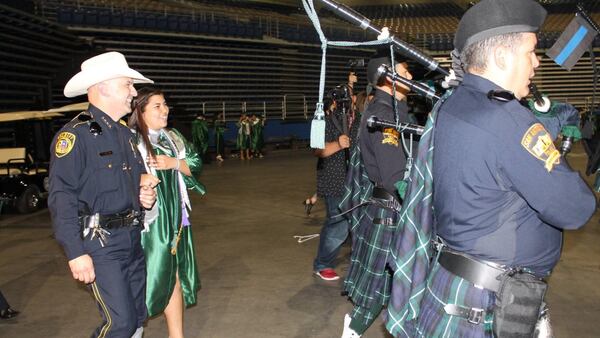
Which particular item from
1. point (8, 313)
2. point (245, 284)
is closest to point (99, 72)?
point (8, 313)

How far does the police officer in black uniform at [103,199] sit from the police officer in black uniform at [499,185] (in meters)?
1.58

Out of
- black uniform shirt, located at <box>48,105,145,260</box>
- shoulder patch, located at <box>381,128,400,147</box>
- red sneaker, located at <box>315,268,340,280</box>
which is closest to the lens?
black uniform shirt, located at <box>48,105,145,260</box>

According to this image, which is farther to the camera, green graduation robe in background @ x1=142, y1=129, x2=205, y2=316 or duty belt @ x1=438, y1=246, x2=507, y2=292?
green graduation robe in background @ x1=142, y1=129, x2=205, y2=316

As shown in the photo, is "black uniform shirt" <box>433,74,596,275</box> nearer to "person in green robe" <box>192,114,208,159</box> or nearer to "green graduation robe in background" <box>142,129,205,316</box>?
"green graduation robe in background" <box>142,129,205,316</box>

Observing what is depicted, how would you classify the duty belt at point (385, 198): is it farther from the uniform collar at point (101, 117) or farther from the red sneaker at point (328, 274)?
the red sneaker at point (328, 274)

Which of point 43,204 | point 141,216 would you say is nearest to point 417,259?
point 141,216

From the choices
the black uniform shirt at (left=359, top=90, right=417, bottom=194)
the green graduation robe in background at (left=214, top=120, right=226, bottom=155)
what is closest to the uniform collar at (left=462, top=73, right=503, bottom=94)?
the black uniform shirt at (left=359, top=90, right=417, bottom=194)

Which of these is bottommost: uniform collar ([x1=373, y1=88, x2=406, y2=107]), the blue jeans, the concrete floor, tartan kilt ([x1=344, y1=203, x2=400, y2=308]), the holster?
Result: the concrete floor

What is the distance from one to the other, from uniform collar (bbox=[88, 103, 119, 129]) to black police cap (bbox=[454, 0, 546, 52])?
182 cm

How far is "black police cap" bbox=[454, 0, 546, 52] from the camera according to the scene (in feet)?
5.68

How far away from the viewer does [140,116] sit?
11.4 feet

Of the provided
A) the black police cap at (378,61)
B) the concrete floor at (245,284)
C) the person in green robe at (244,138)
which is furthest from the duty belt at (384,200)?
the person in green robe at (244,138)

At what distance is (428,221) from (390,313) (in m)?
0.37

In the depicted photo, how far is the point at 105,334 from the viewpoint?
9.00 ft
